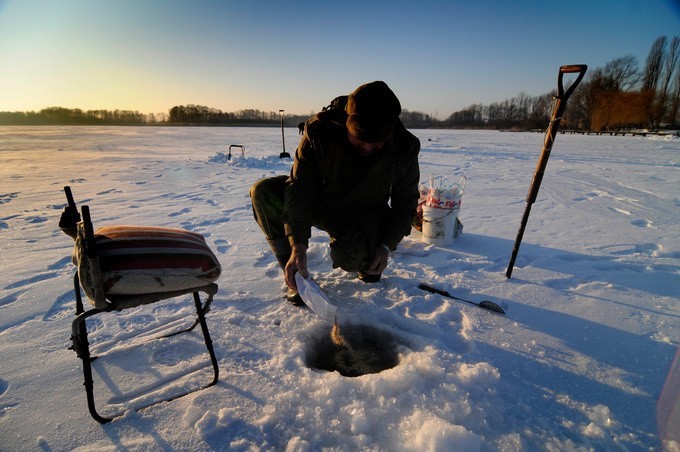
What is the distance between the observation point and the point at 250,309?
A: 2.21 metres

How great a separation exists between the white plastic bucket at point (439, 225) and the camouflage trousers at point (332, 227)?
1.17 metres

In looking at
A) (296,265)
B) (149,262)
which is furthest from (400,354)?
(149,262)

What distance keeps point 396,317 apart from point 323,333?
1.63 feet

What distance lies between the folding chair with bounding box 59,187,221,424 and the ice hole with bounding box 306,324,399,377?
858 mm

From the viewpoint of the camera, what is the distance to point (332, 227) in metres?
2.36

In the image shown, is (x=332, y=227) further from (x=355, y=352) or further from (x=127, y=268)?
(x=127, y=268)

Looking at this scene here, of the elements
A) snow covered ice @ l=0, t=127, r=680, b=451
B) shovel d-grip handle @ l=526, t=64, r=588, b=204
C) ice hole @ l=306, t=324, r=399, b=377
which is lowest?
ice hole @ l=306, t=324, r=399, b=377

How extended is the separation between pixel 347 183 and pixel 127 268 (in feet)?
4.74

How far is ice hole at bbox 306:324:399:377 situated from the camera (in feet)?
5.88

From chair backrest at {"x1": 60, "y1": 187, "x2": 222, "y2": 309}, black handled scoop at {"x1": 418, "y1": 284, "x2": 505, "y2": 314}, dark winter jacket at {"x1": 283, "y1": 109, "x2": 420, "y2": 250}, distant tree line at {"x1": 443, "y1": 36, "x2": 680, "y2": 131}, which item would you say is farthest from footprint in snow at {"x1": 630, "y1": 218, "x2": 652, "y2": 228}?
distant tree line at {"x1": 443, "y1": 36, "x2": 680, "y2": 131}

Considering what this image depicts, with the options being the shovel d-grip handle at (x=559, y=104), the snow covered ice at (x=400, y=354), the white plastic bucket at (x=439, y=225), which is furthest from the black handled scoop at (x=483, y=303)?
the white plastic bucket at (x=439, y=225)

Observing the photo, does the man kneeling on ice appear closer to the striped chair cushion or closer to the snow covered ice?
the snow covered ice

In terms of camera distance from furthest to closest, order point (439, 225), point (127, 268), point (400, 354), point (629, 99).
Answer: point (629, 99)
point (439, 225)
point (400, 354)
point (127, 268)

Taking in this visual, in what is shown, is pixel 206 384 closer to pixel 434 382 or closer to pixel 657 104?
pixel 434 382
